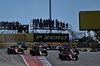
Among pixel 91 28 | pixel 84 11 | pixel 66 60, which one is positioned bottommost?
pixel 66 60

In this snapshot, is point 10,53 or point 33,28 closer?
point 10,53

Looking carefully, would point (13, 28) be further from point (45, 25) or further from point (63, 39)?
point (63, 39)

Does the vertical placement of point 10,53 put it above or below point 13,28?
below

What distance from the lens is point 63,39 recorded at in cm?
4119

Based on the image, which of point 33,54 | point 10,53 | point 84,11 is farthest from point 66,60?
point 84,11

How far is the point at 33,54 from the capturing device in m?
21.5

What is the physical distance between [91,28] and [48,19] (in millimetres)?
10026

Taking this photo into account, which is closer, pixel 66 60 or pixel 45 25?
pixel 66 60

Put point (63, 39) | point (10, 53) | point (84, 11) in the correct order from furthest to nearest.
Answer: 1. point (63, 39)
2. point (84, 11)
3. point (10, 53)

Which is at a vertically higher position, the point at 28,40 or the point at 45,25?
the point at 45,25

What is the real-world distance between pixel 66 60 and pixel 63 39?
2385 cm

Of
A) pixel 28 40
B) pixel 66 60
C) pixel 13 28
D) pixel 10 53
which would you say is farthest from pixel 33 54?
pixel 13 28

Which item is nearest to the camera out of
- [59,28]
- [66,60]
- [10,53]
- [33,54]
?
[66,60]

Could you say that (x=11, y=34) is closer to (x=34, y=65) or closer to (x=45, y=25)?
(x=45, y=25)
